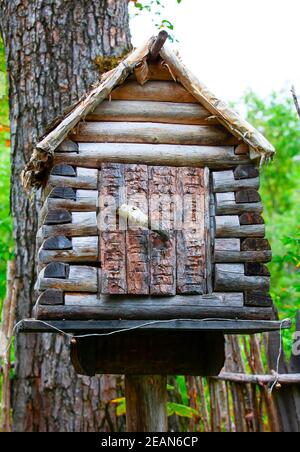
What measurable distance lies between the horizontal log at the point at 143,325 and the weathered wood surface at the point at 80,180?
2.23 ft

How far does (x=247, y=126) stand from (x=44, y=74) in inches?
98.7

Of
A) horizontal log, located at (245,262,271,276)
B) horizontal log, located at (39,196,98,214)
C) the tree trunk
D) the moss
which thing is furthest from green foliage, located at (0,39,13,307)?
horizontal log, located at (245,262,271,276)

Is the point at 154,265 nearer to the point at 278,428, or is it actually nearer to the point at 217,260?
the point at 217,260

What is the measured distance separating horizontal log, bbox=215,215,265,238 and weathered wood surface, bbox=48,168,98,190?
2.15ft

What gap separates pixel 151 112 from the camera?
3893mm

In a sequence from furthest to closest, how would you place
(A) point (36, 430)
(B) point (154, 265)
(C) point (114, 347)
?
(A) point (36, 430)
(C) point (114, 347)
(B) point (154, 265)

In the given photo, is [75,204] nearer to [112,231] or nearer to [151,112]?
[112,231]

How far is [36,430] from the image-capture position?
567cm

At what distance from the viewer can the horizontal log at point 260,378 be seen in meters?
4.89

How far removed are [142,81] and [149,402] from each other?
5.98 feet

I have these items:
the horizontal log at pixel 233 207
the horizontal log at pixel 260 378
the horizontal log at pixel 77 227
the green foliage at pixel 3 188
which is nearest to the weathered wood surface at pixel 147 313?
the horizontal log at pixel 77 227

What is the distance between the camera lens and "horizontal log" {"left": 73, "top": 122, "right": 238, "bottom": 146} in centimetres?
381

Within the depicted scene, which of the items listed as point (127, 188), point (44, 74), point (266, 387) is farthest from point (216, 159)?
point (44, 74)

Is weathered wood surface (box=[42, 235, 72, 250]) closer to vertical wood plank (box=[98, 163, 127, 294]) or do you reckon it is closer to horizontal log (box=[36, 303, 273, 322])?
vertical wood plank (box=[98, 163, 127, 294])
